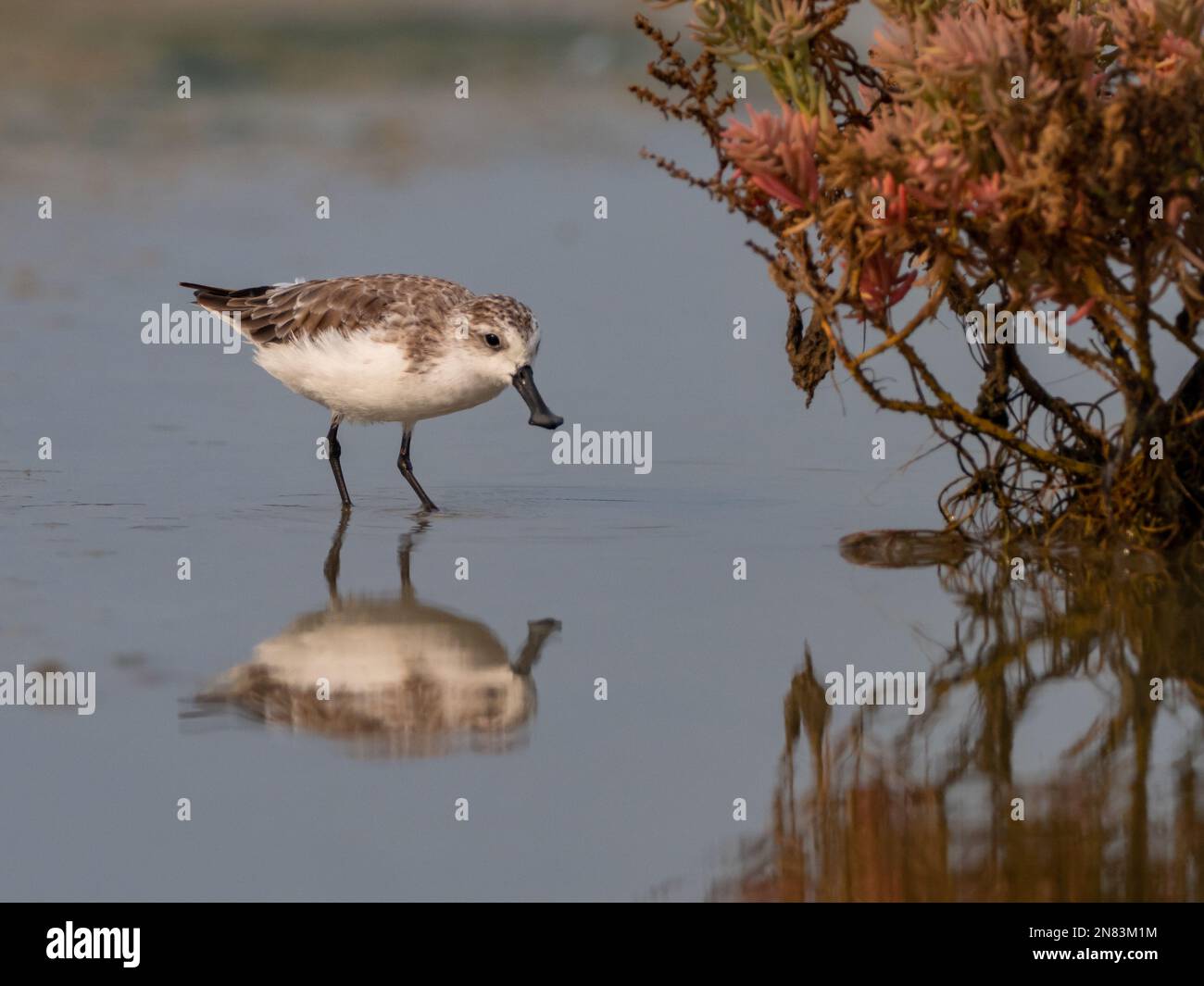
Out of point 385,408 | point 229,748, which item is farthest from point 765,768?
point 385,408

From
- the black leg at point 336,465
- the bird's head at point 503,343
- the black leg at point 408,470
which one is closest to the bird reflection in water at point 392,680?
the black leg at point 408,470

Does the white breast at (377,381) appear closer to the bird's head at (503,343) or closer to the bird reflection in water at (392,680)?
the bird's head at (503,343)

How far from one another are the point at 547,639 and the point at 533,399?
10.2 ft

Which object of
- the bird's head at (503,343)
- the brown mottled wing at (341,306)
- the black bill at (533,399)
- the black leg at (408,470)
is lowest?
the black leg at (408,470)

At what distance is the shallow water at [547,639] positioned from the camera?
5516 millimetres

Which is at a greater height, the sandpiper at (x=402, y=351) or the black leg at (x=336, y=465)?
the sandpiper at (x=402, y=351)

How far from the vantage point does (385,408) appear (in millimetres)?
10875

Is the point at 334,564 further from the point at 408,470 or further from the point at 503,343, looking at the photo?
the point at 503,343

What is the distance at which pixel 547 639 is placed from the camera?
7691 millimetres

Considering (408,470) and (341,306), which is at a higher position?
(341,306)

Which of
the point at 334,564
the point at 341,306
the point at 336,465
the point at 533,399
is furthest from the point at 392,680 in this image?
the point at 341,306

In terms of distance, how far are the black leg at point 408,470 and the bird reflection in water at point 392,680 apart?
7.06ft

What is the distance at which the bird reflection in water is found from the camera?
259 inches

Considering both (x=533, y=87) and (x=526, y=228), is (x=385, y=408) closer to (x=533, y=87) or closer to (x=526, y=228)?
(x=526, y=228)
